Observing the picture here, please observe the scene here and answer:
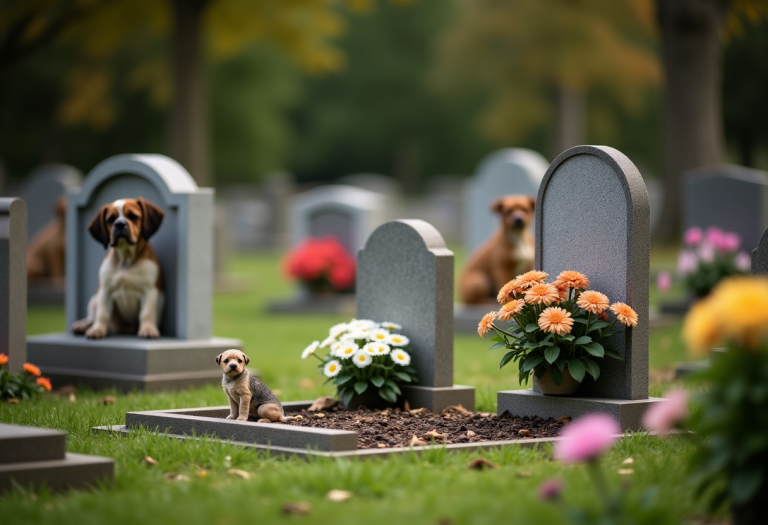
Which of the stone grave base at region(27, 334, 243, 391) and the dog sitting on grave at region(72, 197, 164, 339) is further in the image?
the dog sitting on grave at region(72, 197, 164, 339)

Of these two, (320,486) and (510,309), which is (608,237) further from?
(320,486)

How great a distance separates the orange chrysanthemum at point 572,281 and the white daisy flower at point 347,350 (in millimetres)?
1496

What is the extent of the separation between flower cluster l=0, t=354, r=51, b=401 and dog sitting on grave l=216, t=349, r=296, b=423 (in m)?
2.25

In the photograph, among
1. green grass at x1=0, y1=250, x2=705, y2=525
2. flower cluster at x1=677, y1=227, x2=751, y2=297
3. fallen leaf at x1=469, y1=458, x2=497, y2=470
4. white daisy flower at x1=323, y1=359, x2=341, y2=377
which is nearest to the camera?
green grass at x1=0, y1=250, x2=705, y2=525

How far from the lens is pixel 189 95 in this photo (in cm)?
1989

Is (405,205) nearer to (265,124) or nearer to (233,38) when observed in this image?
(265,124)

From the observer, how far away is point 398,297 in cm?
771

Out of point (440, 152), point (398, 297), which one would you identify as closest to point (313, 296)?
point (398, 297)

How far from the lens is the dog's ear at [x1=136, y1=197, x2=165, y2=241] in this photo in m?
8.92

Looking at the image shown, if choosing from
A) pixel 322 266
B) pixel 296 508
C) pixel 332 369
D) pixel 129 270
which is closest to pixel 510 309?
pixel 332 369

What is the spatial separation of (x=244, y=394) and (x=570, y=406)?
204cm

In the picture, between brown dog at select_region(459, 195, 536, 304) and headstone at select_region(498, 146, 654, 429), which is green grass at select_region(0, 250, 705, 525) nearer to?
headstone at select_region(498, 146, 654, 429)

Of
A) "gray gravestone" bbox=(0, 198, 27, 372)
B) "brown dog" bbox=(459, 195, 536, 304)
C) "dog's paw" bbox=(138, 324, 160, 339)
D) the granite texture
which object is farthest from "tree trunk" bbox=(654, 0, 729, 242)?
"gray gravestone" bbox=(0, 198, 27, 372)

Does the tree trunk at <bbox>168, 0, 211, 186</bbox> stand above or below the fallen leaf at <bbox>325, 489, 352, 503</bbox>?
above
